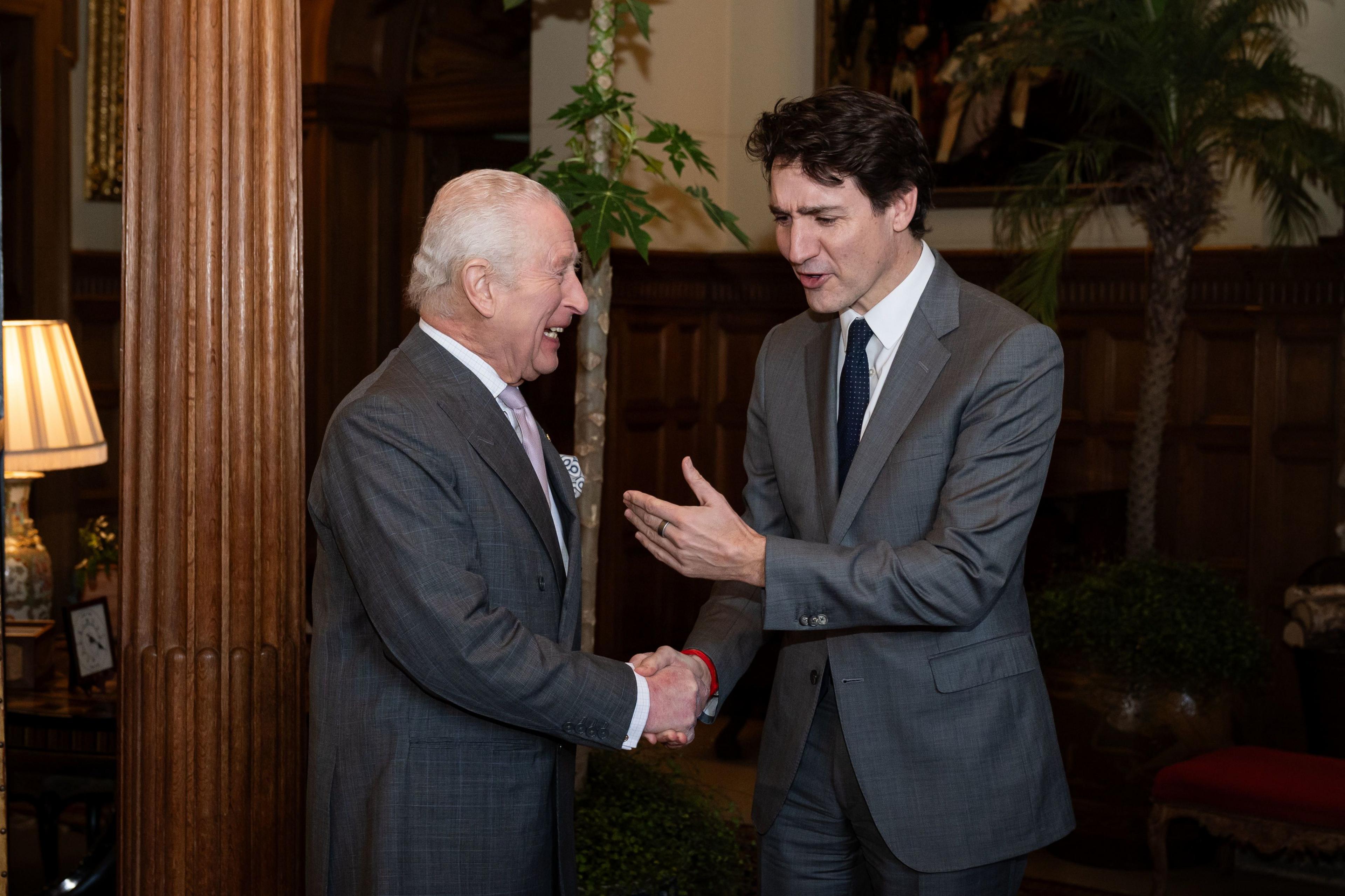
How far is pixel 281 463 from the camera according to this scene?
8.16 ft

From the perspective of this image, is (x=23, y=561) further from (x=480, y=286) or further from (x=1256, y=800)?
(x=1256, y=800)

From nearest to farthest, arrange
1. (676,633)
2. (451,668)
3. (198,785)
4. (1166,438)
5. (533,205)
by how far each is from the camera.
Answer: (451,668)
(533,205)
(198,785)
(1166,438)
(676,633)

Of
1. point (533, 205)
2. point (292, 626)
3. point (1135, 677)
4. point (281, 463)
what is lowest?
point (1135, 677)

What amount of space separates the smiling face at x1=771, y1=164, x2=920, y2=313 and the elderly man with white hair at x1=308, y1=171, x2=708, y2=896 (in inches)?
14.3

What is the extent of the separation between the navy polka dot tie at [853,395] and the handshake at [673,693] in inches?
15.9

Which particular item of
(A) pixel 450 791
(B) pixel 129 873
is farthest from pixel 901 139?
(B) pixel 129 873

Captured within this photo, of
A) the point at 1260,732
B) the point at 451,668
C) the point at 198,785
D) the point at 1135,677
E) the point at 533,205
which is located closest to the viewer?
the point at 451,668

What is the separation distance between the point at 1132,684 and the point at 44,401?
3.62 meters

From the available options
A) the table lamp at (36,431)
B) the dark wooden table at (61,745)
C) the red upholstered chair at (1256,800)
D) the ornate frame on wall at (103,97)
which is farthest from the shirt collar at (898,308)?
the ornate frame on wall at (103,97)

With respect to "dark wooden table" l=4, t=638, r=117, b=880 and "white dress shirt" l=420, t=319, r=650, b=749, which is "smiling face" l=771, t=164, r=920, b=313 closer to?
"white dress shirt" l=420, t=319, r=650, b=749

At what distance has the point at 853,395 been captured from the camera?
2334mm

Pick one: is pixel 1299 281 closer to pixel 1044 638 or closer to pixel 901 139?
pixel 1044 638

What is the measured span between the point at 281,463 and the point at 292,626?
306 millimetres

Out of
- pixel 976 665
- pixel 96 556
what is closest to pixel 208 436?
pixel 976 665
